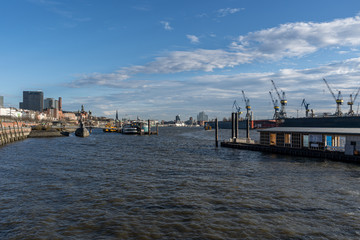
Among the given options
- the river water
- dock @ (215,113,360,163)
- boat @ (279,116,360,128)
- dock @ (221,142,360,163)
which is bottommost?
the river water

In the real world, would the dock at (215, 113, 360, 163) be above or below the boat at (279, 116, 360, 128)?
below

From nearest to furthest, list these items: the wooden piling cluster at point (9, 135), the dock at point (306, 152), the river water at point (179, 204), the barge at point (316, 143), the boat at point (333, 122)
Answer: the river water at point (179, 204) → the dock at point (306, 152) → the barge at point (316, 143) → the wooden piling cluster at point (9, 135) → the boat at point (333, 122)

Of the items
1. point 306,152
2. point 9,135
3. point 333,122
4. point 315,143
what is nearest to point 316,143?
point 315,143

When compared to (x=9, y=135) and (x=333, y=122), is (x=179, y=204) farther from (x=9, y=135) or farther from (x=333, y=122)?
(x=333, y=122)

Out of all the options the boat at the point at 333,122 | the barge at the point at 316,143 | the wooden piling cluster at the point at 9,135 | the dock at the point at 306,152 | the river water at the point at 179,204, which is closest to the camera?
the river water at the point at 179,204

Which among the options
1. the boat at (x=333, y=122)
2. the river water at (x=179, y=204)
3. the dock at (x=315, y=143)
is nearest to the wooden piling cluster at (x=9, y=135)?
the river water at (x=179, y=204)

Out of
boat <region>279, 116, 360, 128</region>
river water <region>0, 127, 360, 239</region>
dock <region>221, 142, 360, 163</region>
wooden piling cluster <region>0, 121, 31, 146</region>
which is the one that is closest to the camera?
river water <region>0, 127, 360, 239</region>

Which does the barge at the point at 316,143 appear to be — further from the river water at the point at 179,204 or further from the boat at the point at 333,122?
the boat at the point at 333,122

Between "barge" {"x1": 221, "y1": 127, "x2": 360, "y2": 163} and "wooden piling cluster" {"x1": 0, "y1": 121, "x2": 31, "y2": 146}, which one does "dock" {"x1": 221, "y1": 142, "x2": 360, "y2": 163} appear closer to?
"barge" {"x1": 221, "y1": 127, "x2": 360, "y2": 163}

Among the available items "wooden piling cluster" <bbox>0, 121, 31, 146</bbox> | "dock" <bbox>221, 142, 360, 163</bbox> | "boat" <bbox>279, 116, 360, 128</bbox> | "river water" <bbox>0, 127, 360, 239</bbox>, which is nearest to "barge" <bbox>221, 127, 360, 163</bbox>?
"dock" <bbox>221, 142, 360, 163</bbox>

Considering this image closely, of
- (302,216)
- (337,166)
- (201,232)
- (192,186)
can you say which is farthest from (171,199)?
(337,166)

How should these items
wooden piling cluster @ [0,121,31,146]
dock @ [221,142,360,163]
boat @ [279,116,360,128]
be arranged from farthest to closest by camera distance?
boat @ [279,116,360,128], wooden piling cluster @ [0,121,31,146], dock @ [221,142,360,163]

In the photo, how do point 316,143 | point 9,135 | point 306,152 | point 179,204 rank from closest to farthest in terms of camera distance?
1. point 179,204
2. point 306,152
3. point 316,143
4. point 9,135

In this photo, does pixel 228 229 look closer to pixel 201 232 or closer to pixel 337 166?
pixel 201 232
